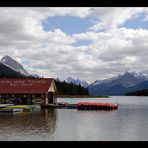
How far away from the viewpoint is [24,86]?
238 feet

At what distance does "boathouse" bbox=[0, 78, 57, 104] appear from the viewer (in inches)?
2822

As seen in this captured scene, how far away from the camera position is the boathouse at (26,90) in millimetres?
71688

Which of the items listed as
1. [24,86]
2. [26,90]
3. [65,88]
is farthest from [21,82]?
[65,88]

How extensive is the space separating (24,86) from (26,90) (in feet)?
4.52

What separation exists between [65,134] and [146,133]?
8049 millimetres

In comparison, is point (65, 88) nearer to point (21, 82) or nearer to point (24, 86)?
point (21, 82)

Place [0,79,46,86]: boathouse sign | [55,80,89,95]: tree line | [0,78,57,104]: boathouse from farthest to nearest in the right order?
[55,80,89,95]: tree line → [0,79,46,86]: boathouse sign → [0,78,57,104]: boathouse

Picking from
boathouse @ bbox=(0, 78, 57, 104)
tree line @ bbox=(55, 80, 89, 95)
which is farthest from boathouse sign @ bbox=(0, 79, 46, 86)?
tree line @ bbox=(55, 80, 89, 95)

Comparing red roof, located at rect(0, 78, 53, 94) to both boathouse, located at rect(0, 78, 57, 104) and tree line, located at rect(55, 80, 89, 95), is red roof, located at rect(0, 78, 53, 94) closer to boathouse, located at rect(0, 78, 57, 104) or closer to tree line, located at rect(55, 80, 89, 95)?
boathouse, located at rect(0, 78, 57, 104)

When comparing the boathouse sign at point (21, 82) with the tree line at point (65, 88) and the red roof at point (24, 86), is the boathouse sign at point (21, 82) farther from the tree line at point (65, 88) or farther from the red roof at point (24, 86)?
the tree line at point (65, 88)

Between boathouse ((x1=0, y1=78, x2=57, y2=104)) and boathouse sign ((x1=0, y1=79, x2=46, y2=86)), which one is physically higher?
boathouse sign ((x1=0, y1=79, x2=46, y2=86))
